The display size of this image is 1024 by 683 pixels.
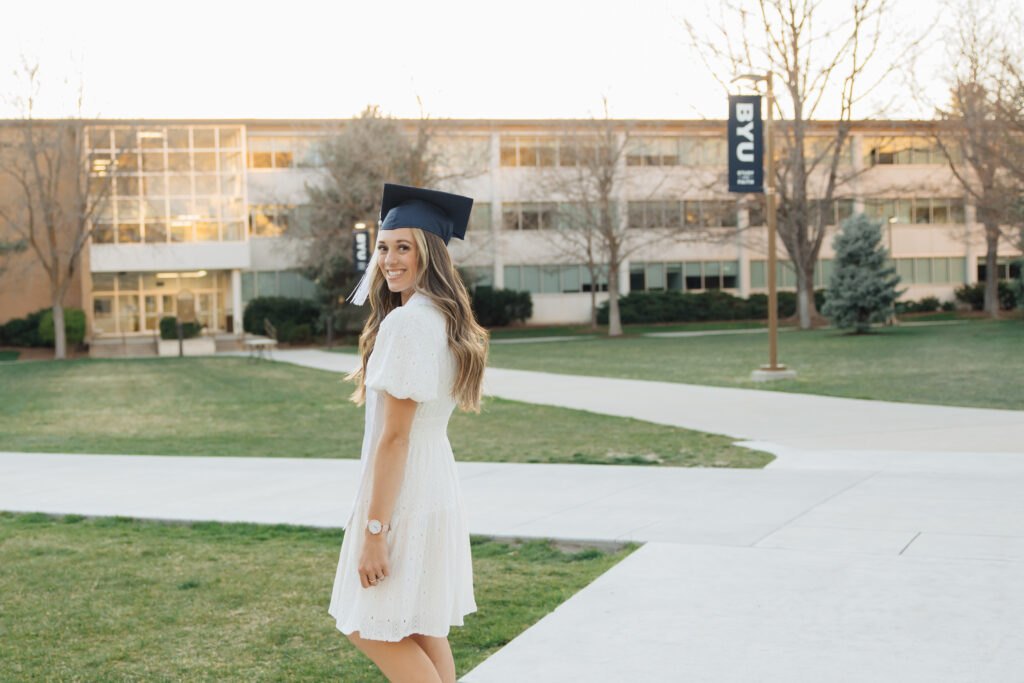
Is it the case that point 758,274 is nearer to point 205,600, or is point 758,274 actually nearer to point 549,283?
point 549,283

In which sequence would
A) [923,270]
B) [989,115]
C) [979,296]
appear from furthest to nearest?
[923,270] < [979,296] < [989,115]

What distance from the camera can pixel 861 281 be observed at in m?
34.2

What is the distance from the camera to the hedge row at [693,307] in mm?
50812

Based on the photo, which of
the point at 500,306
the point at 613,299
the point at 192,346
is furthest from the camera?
the point at 500,306

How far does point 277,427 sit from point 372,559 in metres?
11.7

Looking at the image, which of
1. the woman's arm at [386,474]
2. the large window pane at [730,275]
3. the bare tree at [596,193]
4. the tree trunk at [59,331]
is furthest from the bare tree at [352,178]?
the woman's arm at [386,474]

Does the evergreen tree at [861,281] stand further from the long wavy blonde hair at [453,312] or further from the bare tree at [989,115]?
the long wavy blonde hair at [453,312]

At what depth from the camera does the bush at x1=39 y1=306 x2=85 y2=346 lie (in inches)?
1727

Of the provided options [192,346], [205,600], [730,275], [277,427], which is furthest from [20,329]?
[205,600]

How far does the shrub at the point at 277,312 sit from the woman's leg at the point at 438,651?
142 ft

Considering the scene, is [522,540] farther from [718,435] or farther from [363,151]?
[363,151]

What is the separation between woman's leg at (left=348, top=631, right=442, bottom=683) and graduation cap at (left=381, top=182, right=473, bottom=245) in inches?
47.1

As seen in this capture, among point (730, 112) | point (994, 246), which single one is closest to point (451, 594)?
point (730, 112)

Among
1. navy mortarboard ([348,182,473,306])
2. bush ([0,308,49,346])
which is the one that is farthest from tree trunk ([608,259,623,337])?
navy mortarboard ([348,182,473,306])
